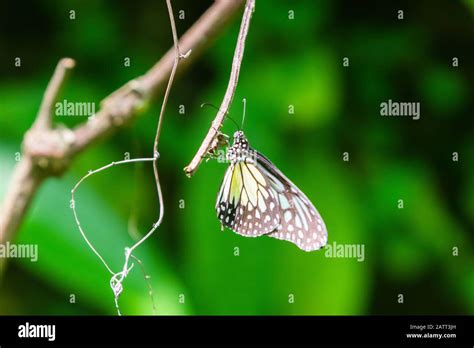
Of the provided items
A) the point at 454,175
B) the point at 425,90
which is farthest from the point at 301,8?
the point at 454,175

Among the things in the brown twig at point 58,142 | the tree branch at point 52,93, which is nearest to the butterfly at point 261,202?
the brown twig at point 58,142

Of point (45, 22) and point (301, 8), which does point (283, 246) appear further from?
point (45, 22)

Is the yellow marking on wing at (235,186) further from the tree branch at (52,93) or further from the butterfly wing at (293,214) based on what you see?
the tree branch at (52,93)

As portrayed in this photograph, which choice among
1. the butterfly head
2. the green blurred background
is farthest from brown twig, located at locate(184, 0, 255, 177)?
the green blurred background

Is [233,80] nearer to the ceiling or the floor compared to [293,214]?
nearer to the ceiling

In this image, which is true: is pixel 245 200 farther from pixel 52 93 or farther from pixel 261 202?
pixel 52 93

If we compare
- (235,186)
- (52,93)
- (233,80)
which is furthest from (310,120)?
(52,93)

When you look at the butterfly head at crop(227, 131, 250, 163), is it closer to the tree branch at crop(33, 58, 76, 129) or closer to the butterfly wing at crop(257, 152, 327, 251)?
the butterfly wing at crop(257, 152, 327, 251)
